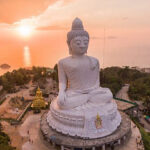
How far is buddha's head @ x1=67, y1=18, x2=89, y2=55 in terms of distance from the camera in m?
11.0

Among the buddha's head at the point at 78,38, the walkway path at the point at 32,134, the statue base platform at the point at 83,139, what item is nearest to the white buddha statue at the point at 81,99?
the buddha's head at the point at 78,38

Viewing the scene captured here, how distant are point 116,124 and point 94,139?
1.72 metres

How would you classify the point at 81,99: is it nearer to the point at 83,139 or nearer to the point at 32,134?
the point at 83,139

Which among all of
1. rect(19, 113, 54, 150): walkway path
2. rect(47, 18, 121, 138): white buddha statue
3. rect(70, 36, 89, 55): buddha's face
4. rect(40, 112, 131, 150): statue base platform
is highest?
rect(70, 36, 89, 55): buddha's face

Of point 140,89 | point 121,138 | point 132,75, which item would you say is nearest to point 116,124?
point 121,138

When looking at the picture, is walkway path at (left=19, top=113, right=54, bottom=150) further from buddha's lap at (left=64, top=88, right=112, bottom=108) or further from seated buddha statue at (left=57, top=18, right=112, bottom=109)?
buddha's lap at (left=64, top=88, right=112, bottom=108)

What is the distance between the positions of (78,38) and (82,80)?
245 cm

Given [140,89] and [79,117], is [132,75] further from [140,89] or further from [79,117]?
[79,117]

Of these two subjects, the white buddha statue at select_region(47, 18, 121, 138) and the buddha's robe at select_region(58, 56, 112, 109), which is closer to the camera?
the white buddha statue at select_region(47, 18, 121, 138)

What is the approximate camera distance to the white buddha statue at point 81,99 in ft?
33.4

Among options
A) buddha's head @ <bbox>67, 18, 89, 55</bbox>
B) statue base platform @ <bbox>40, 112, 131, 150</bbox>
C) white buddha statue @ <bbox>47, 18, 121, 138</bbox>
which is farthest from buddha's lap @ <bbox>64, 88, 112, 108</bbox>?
buddha's head @ <bbox>67, 18, 89, 55</bbox>

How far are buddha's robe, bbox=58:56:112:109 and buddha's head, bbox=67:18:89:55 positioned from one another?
0.61 meters

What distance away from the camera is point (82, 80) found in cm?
1160

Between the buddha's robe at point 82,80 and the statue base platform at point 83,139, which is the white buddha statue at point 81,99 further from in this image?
the statue base platform at point 83,139
